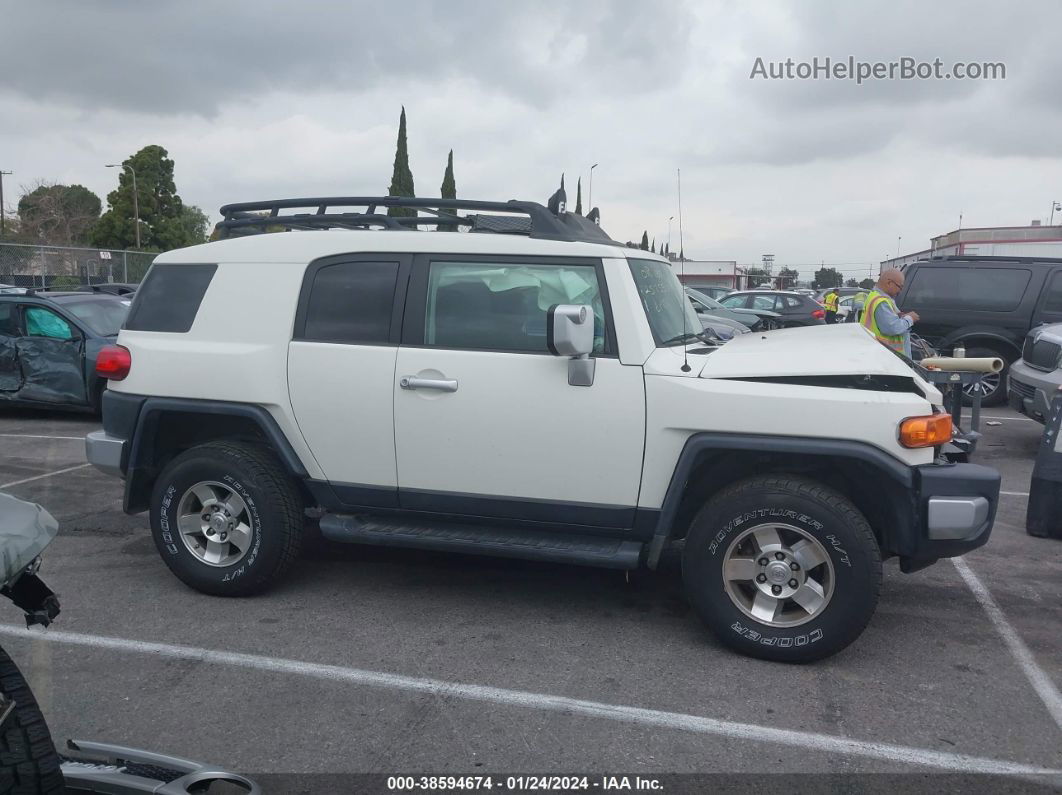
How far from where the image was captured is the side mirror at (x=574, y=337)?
3928 mm

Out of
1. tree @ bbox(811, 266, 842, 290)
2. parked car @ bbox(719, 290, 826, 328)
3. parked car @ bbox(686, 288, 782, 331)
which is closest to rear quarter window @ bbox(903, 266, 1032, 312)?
parked car @ bbox(686, 288, 782, 331)

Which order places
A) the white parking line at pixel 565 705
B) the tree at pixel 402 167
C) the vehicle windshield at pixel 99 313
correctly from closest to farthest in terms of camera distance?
the white parking line at pixel 565 705 < the vehicle windshield at pixel 99 313 < the tree at pixel 402 167

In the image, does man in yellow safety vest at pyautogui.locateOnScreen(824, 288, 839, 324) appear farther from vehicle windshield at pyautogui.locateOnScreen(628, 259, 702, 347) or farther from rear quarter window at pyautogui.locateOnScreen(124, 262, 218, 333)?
rear quarter window at pyautogui.locateOnScreen(124, 262, 218, 333)

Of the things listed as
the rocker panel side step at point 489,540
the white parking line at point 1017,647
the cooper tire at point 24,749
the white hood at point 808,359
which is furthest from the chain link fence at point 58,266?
the cooper tire at point 24,749

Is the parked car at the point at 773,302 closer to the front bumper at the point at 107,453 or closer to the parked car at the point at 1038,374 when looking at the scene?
the parked car at the point at 1038,374

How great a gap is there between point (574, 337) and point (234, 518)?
2136 mm

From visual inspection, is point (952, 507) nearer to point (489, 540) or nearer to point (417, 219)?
point (489, 540)

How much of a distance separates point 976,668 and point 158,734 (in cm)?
347

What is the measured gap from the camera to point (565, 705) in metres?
3.72

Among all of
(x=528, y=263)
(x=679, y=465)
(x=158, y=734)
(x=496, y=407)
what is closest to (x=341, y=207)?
(x=528, y=263)

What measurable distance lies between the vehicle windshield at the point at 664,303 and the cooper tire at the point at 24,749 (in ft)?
9.81

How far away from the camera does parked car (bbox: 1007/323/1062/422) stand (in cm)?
883

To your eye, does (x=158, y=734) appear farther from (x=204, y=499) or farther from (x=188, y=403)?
(x=188, y=403)

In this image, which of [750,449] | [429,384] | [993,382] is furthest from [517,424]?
[993,382]
